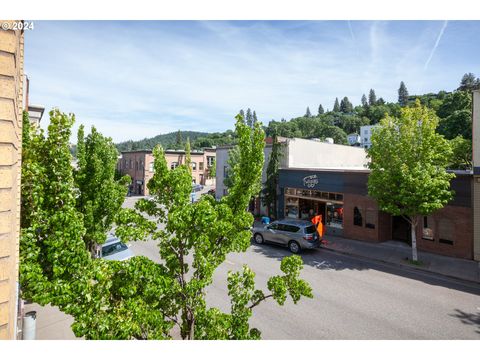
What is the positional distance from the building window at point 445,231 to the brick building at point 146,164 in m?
34.0

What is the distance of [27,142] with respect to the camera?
4.14 m

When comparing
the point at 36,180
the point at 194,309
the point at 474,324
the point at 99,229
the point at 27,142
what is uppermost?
the point at 27,142

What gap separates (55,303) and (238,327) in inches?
105

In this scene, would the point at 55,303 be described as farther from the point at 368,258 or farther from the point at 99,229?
the point at 368,258

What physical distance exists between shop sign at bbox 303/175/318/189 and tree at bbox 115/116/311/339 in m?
17.4

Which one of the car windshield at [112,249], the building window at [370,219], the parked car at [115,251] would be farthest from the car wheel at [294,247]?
the car windshield at [112,249]

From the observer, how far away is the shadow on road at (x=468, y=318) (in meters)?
8.84

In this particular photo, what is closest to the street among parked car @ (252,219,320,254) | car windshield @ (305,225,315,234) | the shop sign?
parked car @ (252,219,320,254)

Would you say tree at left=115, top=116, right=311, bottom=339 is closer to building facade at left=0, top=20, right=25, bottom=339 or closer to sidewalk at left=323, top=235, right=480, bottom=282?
building facade at left=0, top=20, right=25, bottom=339

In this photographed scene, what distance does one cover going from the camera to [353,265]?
14281 mm

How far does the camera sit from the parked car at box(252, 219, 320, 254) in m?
15.8

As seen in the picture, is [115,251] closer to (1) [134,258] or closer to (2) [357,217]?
(1) [134,258]

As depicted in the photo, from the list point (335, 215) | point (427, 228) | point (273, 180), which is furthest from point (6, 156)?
point (273, 180)

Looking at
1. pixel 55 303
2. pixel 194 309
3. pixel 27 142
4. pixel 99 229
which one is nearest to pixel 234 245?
pixel 194 309
